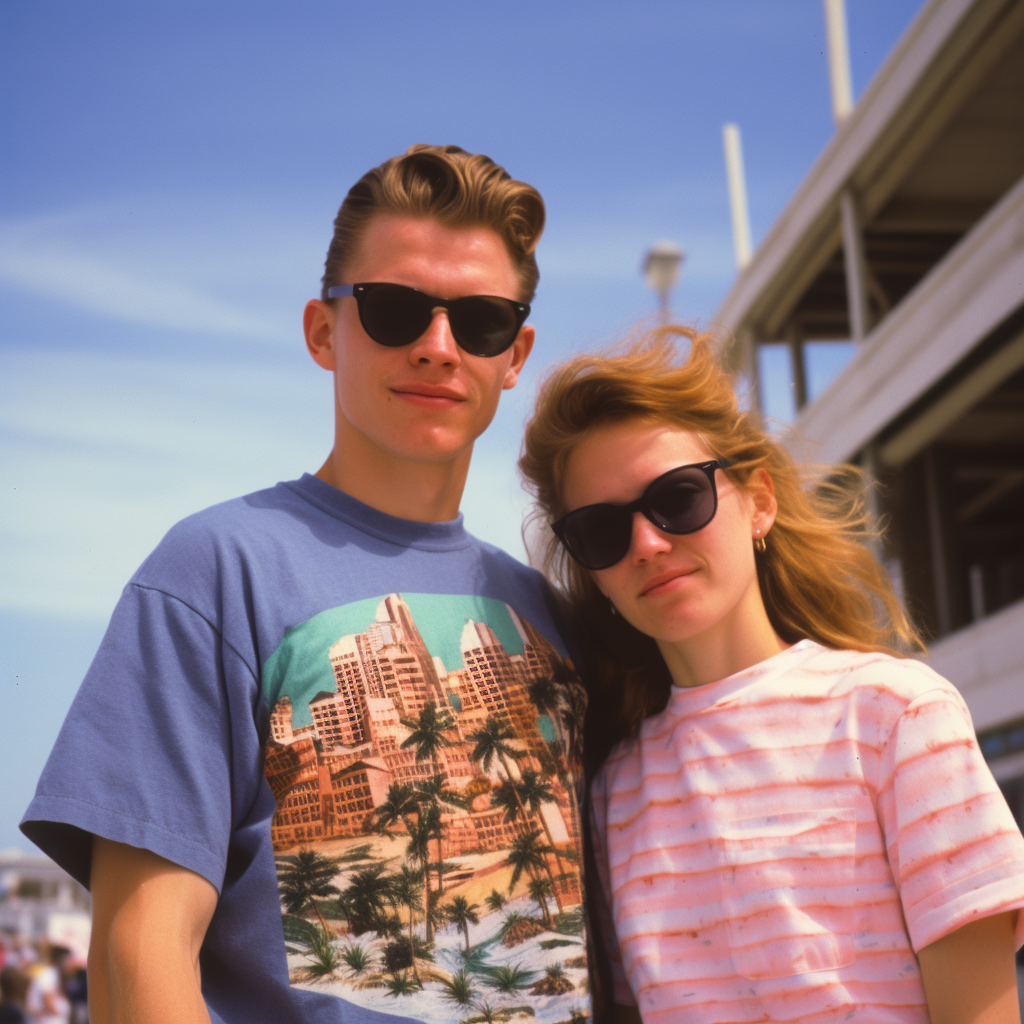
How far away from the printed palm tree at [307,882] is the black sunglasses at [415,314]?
3.58 ft

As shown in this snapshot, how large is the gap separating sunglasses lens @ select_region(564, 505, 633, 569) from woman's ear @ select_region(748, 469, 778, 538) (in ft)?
1.16

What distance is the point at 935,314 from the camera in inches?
515

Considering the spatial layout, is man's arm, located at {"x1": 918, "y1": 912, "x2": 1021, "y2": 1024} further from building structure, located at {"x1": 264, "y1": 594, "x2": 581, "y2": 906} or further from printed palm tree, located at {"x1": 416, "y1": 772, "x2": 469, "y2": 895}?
printed palm tree, located at {"x1": 416, "y1": 772, "x2": 469, "y2": 895}

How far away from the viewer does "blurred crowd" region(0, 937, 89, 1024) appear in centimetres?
1254

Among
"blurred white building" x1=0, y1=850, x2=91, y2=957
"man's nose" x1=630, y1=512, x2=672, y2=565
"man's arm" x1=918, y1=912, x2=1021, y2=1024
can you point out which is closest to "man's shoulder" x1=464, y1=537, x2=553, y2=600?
"man's nose" x1=630, y1=512, x2=672, y2=565

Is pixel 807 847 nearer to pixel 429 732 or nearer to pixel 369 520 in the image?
pixel 429 732

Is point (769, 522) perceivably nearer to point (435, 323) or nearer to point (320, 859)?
point (435, 323)

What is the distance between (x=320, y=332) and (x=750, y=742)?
4.50 ft

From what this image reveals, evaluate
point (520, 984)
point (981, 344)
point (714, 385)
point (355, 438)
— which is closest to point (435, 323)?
point (355, 438)

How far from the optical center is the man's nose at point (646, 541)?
2332 mm

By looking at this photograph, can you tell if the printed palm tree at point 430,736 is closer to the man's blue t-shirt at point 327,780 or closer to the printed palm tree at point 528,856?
the man's blue t-shirt at point 327,780

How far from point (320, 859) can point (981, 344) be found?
12.3 m

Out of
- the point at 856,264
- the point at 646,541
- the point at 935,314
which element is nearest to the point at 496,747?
the point at 646,541

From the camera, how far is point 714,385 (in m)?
2.58
